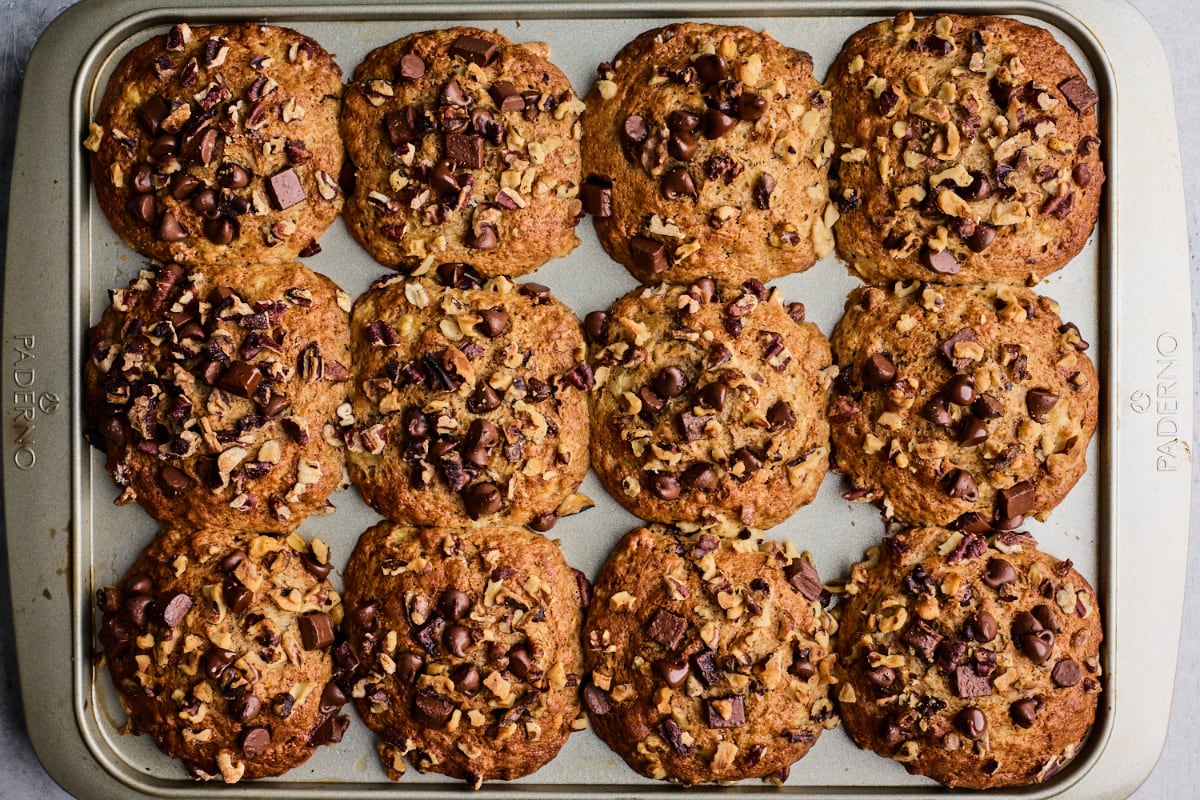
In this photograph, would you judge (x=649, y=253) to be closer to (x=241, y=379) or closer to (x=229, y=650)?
(x=241, y=379)

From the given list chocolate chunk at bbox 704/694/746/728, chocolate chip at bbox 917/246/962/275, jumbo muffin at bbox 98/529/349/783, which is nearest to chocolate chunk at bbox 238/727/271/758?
jumbo muffin at bbox 98/529/349/783

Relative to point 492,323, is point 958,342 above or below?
above

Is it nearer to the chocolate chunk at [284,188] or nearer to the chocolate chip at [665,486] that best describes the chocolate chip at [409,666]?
the chocolate chip at [665,486]

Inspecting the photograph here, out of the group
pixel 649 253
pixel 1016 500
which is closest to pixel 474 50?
pixel 649 253

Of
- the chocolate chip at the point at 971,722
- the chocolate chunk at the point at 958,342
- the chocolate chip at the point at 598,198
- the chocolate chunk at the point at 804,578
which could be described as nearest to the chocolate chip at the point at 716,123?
the chocolate chip at the point at 598,198

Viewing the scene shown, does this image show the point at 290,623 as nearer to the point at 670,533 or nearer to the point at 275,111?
the point at 670,533

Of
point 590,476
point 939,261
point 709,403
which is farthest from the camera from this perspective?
point 590,476

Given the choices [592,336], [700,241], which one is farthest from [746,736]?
[700,241]
